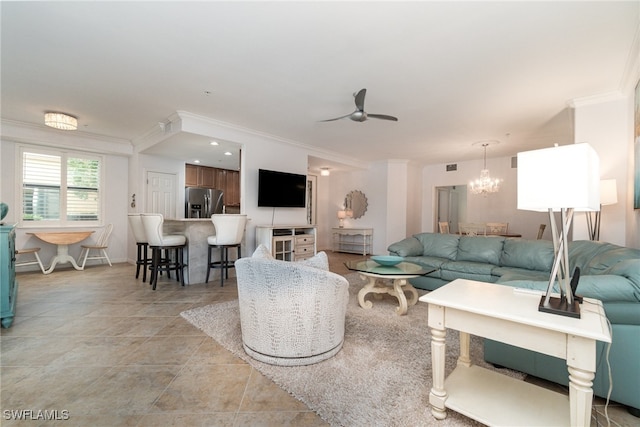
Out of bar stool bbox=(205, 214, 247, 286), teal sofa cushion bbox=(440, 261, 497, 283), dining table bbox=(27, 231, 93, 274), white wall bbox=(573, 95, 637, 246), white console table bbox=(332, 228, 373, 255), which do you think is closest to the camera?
white wall bbox=(573, 95, 637, 246)

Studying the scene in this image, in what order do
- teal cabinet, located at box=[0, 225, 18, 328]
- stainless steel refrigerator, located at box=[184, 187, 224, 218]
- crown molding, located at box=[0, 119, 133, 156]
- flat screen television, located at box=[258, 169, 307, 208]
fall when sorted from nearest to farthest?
teal cabinet, located at box=[0, 225, 18, 328]
crown molding, located at box=[0, 119, 133, 156]
flat screen television, located at box=[258, 169, 307, 208]
stainless steel refrigerator, located at box=[184, 187, 224, 218]

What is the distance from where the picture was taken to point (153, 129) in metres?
4.77

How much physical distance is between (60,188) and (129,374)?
524 cm

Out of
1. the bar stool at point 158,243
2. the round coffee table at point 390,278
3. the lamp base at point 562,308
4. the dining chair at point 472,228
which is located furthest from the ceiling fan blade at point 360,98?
the dining chair at point 472,228

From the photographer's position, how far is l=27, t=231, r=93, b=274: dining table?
4787 mm

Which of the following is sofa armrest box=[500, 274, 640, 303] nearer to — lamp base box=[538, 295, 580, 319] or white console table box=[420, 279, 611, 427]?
white console table box=[420, 279, 611, 427]

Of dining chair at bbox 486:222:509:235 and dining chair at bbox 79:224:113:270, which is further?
dining chair at bbox 486:222:509:235

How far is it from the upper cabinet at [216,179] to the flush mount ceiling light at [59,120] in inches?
102

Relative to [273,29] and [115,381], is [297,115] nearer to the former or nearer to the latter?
[273,29]

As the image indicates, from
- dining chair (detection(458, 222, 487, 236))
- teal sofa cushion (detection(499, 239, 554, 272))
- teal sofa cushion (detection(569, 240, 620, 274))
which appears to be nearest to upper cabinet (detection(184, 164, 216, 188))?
dining chair (detection(458, 222, 487, 236))

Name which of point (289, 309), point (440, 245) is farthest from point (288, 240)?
point (289, 309)

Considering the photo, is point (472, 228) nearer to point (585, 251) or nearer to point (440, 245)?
point (440, 245)

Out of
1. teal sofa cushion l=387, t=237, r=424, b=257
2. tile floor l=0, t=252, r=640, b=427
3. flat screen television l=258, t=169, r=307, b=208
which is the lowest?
tile floor l=0, t=252, r=640, b=427

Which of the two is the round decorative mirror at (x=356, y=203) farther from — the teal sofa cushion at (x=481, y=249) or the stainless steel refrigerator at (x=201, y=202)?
the teal sofa cushion at (x=481, y=249)
